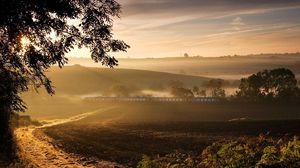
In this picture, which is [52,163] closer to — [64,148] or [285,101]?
[64,148]

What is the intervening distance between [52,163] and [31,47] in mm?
12136

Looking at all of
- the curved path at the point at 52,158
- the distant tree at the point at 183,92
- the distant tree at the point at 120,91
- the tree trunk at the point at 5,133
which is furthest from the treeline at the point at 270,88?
the tree trunk at the point at 5,133

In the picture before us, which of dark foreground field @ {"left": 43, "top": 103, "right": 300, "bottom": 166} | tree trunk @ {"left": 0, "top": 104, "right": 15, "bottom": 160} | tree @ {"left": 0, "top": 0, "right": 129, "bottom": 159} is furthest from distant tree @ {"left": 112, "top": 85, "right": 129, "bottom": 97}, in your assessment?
tree @ {"left": 0, "top": 0, "right": 129, "bottom": 159}

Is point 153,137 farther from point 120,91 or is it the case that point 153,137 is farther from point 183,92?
point 120,91

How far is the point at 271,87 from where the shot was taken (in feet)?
381

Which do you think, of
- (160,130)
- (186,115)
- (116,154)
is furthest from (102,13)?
(186,115)

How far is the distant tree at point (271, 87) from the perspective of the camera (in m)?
111

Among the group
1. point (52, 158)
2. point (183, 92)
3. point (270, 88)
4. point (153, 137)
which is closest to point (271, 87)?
point (270, 88)

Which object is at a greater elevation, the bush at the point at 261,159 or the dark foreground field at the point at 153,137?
the bush at the point at 261,159

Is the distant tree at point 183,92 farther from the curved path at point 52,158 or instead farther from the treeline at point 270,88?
the curved path at point 52,158

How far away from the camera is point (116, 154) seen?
32219 mm

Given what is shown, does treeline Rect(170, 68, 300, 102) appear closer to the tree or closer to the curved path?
the curved path

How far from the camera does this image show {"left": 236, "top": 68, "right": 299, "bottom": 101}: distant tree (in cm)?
11131

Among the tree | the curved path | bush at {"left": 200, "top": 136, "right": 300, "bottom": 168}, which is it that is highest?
the tree
